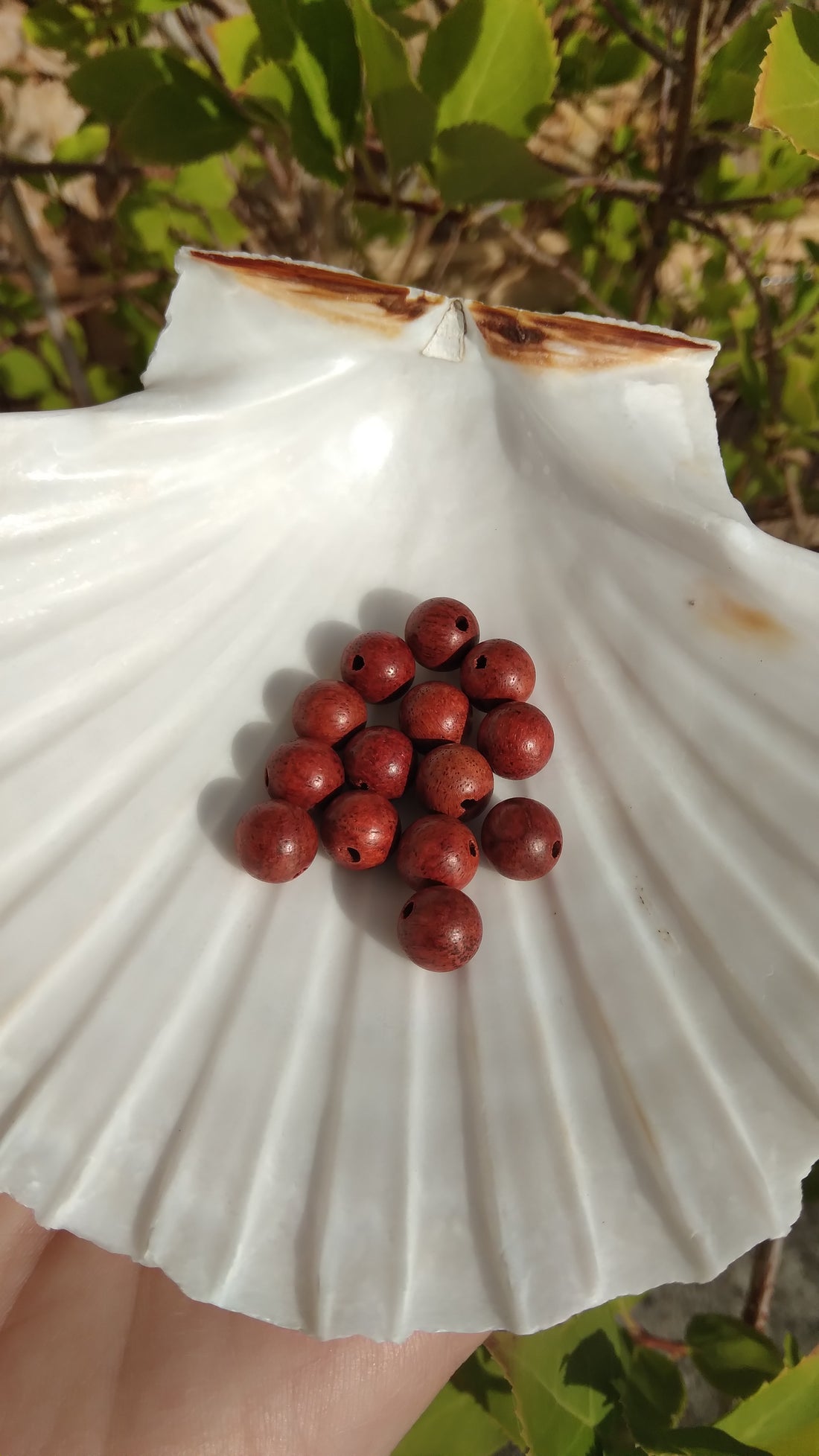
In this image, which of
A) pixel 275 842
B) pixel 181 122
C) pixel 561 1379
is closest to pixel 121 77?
pixel 181 122

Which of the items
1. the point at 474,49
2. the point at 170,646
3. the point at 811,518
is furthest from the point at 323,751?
the point at 811,518

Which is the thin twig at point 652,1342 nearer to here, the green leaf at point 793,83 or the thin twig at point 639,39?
the green leaf at point 793,83

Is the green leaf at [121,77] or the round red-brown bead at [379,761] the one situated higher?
the green leaf at [121,77]

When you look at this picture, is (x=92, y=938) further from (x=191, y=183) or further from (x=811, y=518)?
(x=811, y=518)

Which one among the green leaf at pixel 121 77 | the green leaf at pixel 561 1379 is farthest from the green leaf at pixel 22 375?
the green leaf at pixel 561 1379

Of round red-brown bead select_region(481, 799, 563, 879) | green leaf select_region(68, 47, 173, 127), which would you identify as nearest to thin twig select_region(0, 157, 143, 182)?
green leaf select_region(68, 47, 173, 127)

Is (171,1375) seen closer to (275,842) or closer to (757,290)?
(275,842)
